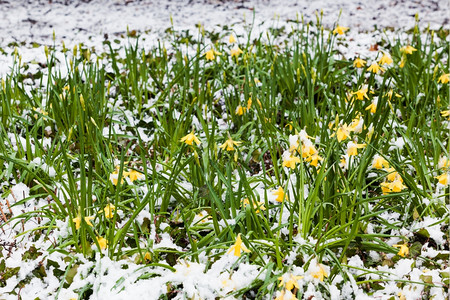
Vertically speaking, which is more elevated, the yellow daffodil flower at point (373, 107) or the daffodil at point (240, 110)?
the yellow daffodil flower at point (373, 107)

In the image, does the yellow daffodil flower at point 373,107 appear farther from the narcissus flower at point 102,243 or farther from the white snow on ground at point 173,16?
the white snow on ground at point 173,16

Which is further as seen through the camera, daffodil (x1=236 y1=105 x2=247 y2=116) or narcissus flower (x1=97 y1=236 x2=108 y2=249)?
daffodil (x1=236 y1=105 x2=247 y2=116)

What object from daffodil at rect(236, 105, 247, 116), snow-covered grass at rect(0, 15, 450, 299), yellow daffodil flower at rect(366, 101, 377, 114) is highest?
yellow daffodil flower at rect(366, 101, 377, 114)

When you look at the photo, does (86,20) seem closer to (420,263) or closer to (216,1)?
(216,1)

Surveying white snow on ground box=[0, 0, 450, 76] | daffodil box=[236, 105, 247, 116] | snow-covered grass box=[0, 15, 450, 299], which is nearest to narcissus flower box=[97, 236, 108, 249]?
snow-covered grass box=[0, 15, 450, 299]

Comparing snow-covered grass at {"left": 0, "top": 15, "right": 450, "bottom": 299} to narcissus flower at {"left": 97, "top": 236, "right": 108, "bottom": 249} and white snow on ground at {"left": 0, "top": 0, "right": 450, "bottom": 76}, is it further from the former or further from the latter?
white snow on ground at {"left": 0, "top": 0, "right": 450, "bottom": 76}

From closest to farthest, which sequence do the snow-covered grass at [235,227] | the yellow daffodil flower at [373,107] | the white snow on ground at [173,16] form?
the snow-covered grass at [235,227], the yellow daffodil flower at [373,107], the white snow on ground at [173,16]

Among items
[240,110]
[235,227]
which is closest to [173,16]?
[240,110]

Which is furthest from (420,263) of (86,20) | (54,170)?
(86,20)

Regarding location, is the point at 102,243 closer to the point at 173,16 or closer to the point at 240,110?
the point at 240,110

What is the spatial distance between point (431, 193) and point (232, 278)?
42.2 inches

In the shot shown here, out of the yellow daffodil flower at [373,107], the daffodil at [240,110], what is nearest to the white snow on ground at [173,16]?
the daffodil at [240,110]

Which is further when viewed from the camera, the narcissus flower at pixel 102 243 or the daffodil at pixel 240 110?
the daffodil at pixel 240 110

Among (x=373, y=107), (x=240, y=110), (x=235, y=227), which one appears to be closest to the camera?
(x=235, y=227)
